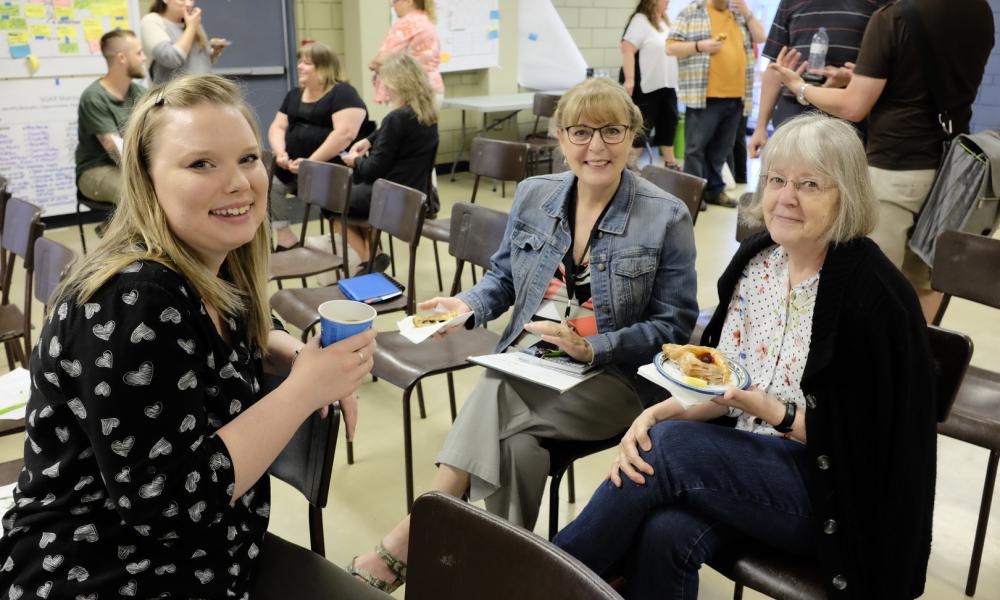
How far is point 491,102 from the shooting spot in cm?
677

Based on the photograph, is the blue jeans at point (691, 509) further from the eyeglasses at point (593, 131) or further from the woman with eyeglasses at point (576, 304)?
the eyeglasses at point (593, 131)

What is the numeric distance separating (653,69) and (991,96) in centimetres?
369

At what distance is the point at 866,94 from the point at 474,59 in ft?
15.8

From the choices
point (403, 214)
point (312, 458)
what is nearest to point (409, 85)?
point (403, 214)

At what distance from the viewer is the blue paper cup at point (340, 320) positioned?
120 centimetres

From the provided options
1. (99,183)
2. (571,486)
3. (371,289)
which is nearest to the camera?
(571,486)

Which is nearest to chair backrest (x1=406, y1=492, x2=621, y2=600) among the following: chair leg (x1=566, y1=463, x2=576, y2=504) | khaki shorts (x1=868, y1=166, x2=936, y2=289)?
chair leg (x1=566, y1=463, x2=576, y2=504)

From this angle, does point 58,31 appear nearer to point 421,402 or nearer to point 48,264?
point 48,264

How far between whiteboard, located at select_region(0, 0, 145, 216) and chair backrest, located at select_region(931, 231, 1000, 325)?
4.92m

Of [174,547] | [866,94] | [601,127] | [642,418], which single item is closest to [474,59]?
[866,94]

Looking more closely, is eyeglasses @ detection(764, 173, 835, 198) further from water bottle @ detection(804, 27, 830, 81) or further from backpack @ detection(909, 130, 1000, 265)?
water bottle @ detection(804, 27, 830, 81)

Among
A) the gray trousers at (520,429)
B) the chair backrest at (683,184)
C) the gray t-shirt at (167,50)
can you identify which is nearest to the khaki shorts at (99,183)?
the gray t-shirt at (167,50)

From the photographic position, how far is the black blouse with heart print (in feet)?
3.30

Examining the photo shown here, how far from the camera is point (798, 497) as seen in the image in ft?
4.92
